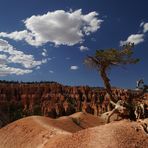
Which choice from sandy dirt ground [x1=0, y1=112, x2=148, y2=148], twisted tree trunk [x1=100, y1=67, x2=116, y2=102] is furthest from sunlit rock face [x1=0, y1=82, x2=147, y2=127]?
twisted tree trunk [x1=100, y1=67, x2=116, y2=102]

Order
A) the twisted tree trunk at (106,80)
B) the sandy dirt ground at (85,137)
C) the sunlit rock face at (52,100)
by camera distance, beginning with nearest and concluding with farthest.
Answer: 1. the sandy dirt ground at (85,137)
2. the twisted tree trunk at (106,80)
3. the sunlit rock face at (52,100)

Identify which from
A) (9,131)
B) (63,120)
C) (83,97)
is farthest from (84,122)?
(83,97)

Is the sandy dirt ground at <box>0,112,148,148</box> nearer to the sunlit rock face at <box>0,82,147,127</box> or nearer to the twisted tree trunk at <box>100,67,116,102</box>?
the twisted tree trunk at <box>100,67,116,102</box>

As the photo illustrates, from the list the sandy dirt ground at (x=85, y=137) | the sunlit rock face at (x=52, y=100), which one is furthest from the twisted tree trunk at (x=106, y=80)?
the sunlit rock face at (x=52, y=100)

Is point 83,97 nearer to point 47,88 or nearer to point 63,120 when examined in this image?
point 47,88

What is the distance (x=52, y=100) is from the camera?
396 ft

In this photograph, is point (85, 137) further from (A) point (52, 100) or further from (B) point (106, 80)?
(A) point (52, 100)

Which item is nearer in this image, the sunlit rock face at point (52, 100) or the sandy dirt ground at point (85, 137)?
the sandy dirt ground at point (85, 137)

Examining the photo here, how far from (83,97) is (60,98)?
53.5 ft

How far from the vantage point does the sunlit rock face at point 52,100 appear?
347 ft

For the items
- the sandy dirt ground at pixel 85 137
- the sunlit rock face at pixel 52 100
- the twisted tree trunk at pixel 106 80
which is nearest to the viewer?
the sandy dirt ground at pixel 85 137

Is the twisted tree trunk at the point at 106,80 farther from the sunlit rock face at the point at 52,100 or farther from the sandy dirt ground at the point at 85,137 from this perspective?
the sunlit rock face at the point at 52,100

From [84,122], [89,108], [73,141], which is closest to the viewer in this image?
[73,141]

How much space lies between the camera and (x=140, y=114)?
19.0 m
